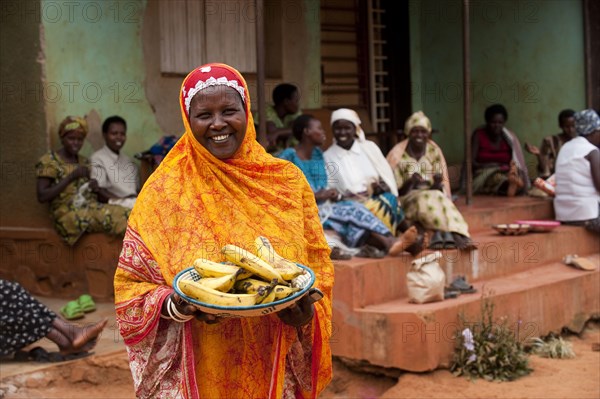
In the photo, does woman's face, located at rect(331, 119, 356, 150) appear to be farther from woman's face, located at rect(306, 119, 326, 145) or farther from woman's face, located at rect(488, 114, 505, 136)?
woman's face, located at rect(488, 114, 505, 136)

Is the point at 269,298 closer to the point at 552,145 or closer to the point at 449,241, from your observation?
the point at 449,241

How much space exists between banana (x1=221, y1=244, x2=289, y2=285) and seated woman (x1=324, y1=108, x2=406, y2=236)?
441cm

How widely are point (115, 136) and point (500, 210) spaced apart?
3842 mm

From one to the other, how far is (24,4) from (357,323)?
3.95m

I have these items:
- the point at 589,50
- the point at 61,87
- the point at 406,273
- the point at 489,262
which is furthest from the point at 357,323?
the point at 589,50

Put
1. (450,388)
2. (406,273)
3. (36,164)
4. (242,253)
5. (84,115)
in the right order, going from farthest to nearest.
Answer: (84,115) < (36,164) < (406,273) < (450,388) < (242,253)

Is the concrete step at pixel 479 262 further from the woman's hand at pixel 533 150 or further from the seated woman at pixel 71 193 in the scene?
the seated woman at pixel 71 193

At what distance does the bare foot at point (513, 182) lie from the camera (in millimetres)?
10102

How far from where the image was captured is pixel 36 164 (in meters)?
7.60

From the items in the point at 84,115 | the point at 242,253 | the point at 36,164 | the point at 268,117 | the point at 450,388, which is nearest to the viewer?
the point at 242,253

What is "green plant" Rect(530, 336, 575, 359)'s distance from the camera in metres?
7.10

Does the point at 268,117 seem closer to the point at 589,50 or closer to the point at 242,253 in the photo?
the point at 589,50

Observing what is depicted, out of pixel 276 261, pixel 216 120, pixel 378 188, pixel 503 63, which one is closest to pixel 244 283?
pixel 276 261

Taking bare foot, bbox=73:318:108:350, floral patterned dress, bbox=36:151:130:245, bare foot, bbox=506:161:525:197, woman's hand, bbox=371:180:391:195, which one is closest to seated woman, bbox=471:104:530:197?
bare foot, bbox=506:161:525:197
